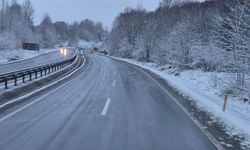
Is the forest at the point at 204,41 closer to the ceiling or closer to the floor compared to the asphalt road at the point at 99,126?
closer to the ceiling

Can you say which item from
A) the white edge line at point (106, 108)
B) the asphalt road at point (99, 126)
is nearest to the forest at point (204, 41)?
the asphalt road at point (99, 126)

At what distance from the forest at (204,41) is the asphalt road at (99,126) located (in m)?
3.28

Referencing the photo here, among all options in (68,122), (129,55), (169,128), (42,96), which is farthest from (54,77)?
(129,55)

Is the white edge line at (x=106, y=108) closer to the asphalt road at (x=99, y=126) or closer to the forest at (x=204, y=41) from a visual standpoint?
the asphalt road at (x=99, y=126)

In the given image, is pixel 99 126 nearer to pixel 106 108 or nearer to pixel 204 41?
pixel 106 108

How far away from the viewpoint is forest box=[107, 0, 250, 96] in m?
12.8

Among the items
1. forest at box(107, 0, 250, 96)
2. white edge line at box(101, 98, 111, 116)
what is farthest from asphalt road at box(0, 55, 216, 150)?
forest at box(107, 0, 250, 96)

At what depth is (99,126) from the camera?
9438 mm

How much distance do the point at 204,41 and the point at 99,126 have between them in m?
30.5

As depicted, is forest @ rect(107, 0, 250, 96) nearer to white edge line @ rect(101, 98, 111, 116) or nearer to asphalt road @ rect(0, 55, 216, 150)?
asphalt road @ rect(0, 55, 216, 150)

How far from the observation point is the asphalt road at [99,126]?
7.62 metres

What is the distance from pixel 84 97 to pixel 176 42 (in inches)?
978

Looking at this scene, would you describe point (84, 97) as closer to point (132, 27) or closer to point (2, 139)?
point (2, 139)

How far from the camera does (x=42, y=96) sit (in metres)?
15.6
